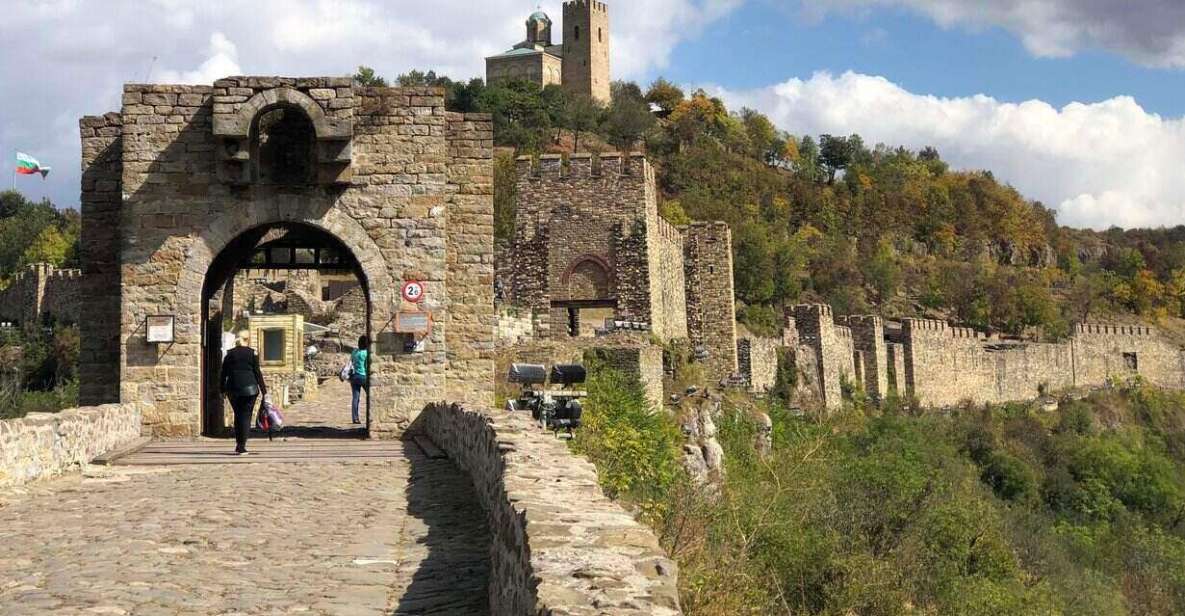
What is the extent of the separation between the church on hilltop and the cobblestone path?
8911 cm

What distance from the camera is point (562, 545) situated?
5.11 metres

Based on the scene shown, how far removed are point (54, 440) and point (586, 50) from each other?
91.7m

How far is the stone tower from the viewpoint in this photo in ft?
326

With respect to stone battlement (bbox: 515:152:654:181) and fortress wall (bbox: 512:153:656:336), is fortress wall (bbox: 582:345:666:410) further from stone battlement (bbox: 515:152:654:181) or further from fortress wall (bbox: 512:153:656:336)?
stone battlement (bbox: 515:152:654:181)

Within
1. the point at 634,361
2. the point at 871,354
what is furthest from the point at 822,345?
the point at 634,361

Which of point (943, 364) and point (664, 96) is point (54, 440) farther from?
point (664, 96)

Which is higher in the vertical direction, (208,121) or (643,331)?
(208,121)

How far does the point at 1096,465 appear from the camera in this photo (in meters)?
42.9

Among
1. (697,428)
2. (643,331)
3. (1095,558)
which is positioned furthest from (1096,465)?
(697,428)

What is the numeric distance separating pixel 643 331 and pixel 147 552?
2218cm

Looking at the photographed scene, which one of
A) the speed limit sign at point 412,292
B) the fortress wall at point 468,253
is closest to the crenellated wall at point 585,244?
the fortress wall at point 468,253

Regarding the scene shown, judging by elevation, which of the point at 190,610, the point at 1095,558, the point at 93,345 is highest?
the point at 93,345

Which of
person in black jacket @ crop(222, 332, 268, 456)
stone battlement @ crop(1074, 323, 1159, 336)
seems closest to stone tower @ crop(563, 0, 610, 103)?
stone battlement @ crop(1074, 323, 1159, 336)

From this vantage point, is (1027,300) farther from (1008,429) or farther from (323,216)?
(323,216)
